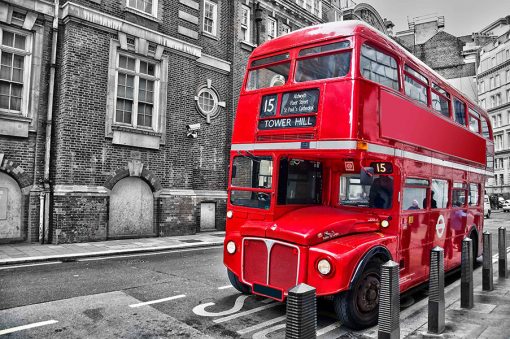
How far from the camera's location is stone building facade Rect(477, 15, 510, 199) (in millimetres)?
55469

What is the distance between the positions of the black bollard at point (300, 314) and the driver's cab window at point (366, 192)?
3103mm

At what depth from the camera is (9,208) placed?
1104cm

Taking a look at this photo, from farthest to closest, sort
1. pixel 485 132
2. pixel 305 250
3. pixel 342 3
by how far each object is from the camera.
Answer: pixel 342 3
pixel 485 132
pixel 305 250

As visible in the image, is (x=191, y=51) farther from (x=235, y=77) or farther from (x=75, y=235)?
(x=75, y=235)

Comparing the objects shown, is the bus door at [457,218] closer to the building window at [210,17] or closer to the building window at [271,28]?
the building window at [210,17]

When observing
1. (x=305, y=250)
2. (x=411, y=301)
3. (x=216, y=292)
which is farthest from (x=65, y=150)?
(x=411, y=301)

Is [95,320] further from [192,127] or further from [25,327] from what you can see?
[192,127]

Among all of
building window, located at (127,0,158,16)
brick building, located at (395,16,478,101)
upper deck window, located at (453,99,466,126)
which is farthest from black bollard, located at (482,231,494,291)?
brick building, located at (395,16,478,101)

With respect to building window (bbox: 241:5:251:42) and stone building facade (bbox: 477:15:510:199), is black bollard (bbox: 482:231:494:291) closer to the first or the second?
building window (bbox: 241:5:251:42)

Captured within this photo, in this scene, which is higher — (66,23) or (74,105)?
(66,23)

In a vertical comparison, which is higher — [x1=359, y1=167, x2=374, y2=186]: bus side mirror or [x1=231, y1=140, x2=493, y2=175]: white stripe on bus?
[x1=231, y1=140, x2=493, y2=175]: white stripe on bus

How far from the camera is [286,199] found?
19.6 ft

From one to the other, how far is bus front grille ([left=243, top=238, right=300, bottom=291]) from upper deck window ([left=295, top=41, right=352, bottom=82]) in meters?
2.58

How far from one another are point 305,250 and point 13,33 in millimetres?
11326
